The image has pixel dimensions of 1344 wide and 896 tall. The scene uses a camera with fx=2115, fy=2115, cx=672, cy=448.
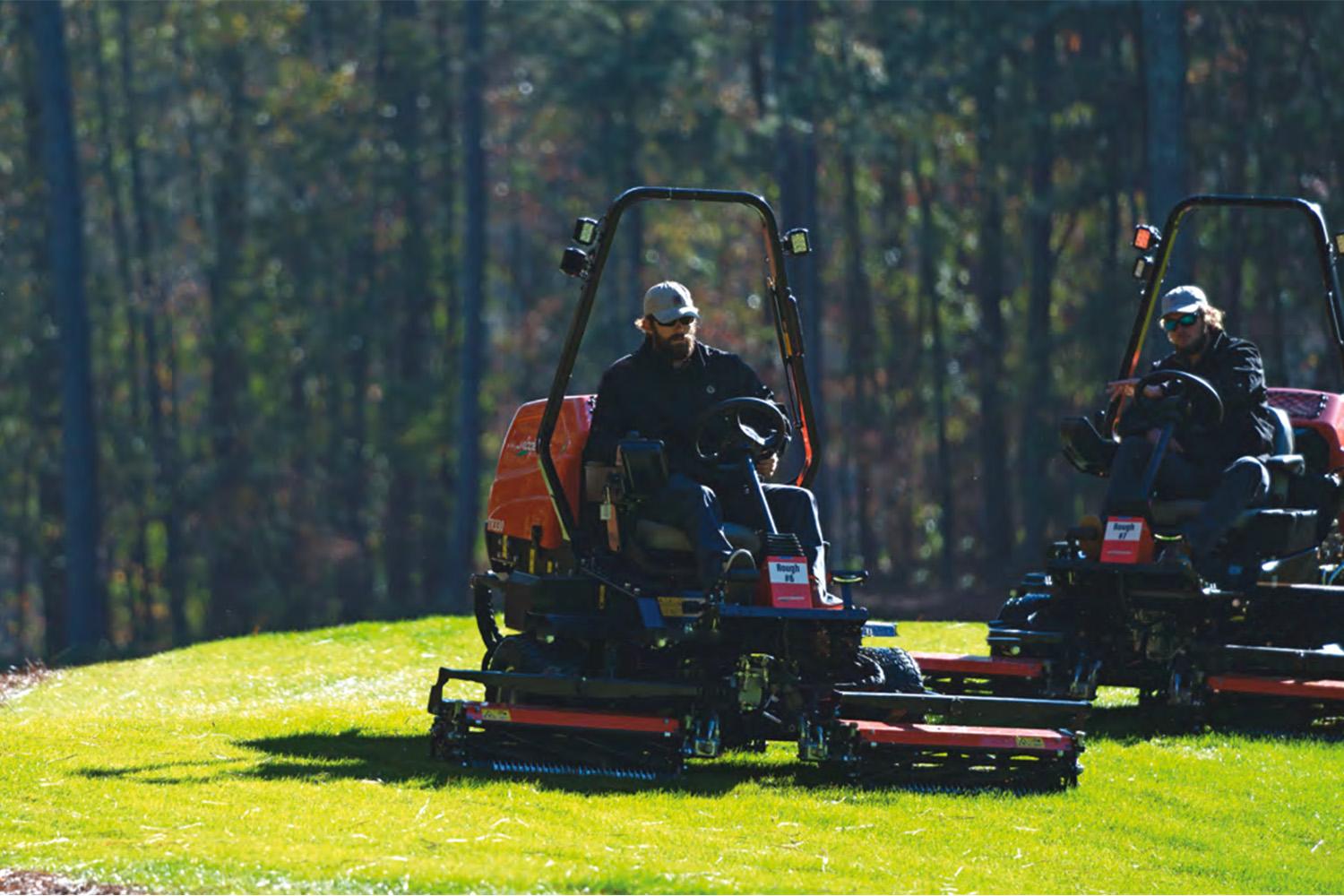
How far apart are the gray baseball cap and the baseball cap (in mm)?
3574

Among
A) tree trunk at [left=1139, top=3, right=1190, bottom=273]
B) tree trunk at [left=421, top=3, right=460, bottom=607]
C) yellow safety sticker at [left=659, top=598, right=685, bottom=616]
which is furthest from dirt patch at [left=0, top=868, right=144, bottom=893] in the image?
tree trunk at [left=421, top=3, right=460, bottom=607]

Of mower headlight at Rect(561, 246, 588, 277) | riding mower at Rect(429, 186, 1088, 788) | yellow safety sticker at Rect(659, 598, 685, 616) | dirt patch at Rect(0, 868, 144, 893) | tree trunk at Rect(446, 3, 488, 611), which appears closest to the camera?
dirt patch at Rect(0, 868, 144, 893)

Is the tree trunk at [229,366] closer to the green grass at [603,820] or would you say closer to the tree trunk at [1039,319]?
the tree trunk at [1039,319]

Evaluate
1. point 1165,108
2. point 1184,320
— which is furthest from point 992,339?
point 1184,320

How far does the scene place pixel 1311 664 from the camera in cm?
1248

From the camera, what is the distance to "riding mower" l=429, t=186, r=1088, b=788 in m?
10.3

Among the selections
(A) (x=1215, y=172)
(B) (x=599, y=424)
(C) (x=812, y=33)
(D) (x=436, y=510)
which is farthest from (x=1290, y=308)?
(B) (x=599, y=424)

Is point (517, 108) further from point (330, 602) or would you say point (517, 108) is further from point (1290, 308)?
point (1290, 308)

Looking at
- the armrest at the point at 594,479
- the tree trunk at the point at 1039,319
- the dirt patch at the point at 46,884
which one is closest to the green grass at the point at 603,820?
the dirt patch at the point at 46,884

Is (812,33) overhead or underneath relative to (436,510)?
overhead

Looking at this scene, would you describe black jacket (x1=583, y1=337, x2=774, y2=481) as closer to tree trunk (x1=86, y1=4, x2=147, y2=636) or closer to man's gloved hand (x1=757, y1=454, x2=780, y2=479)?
man's gloved hand (x1=757, y1=454, x2=780, y2=479)

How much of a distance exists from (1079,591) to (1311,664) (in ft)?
4.88

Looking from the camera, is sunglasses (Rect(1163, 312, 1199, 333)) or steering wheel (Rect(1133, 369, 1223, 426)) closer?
Answer: steering wheel (Rect(1133, 369, 1223, 426))

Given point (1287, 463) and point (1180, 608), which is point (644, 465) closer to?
point (1180, 608)
